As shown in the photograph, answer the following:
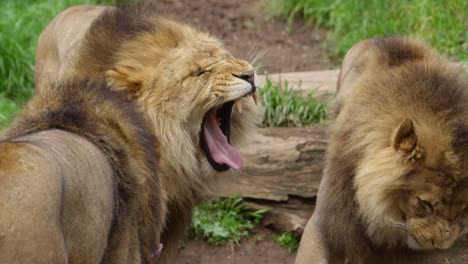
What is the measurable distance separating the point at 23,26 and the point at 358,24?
10.3ft

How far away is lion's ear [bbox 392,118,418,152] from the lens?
184 inches

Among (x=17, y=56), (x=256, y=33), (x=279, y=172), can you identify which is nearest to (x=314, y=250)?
(x=279, y=172)

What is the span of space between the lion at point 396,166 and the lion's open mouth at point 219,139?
537mm

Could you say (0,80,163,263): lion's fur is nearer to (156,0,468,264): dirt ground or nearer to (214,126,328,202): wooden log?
(214,126,328,202): wooden log

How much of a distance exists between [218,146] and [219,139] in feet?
0.14

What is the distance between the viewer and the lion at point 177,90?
16.4ft

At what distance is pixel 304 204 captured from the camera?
21.3 ft

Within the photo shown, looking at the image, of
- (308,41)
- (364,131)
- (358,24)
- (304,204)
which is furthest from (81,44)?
(308,41)

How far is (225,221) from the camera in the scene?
258 inches

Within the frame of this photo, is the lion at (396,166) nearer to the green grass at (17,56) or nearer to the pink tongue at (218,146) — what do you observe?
the pink tongue at (218,146)

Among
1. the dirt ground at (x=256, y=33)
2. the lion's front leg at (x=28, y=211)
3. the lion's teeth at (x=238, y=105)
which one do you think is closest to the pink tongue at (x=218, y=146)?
the lion's teeth at (x=238, y=105)

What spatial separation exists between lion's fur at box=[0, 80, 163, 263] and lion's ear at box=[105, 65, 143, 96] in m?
0.51

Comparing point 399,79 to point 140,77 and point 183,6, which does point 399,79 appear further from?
point 183,6

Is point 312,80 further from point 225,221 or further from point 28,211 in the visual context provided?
point 28,211
